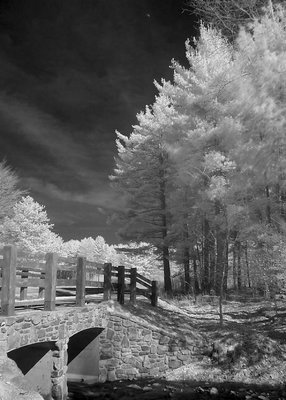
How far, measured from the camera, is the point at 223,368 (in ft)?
35.4

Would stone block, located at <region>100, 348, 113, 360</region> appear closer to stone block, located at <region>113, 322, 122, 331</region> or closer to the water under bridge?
the water under bridge

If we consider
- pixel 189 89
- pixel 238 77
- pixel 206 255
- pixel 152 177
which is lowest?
pixel 206 255

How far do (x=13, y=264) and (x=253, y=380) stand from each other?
23.7 feet

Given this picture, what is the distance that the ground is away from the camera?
9703 millimetres

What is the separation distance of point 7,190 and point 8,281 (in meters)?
27.6

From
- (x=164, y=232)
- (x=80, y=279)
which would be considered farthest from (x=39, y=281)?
(x=164, y=232)

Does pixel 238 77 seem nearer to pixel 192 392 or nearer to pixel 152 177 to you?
pixel 192 392

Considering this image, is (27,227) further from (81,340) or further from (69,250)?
(69,250)

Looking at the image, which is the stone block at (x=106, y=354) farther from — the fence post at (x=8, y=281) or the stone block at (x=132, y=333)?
the fence post at (x=8, y=281)

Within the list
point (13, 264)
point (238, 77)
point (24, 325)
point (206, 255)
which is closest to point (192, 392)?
point (24, 325)

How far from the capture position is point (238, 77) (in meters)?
9.21

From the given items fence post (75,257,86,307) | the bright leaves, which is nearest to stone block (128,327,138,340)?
fence post (75,257,86,307)

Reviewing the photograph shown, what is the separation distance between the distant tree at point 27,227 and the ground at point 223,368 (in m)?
25.8

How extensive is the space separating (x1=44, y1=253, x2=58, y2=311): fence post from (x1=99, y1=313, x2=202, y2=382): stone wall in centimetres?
381
